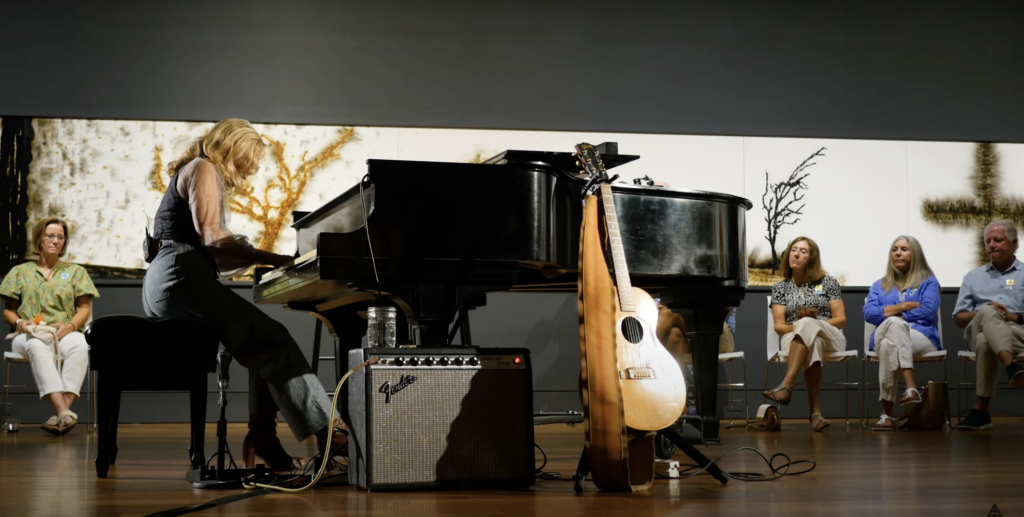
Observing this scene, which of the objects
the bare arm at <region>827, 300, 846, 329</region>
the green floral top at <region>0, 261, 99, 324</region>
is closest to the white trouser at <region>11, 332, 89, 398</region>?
the green floral top at <region>0, 261, 99, 324</region>

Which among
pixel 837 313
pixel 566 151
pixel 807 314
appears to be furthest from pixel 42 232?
pixel 837 313

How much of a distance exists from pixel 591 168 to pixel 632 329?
1.69 ft

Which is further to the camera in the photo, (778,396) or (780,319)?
(780,319)

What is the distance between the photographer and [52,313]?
5.50 meters

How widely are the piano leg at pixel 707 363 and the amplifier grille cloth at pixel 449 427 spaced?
1.84 m

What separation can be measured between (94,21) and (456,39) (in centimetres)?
253

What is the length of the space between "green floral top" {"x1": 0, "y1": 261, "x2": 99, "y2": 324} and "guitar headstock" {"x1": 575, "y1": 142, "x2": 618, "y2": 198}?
4009 millimetres

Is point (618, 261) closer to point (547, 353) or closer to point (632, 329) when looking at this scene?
point (632, 329)

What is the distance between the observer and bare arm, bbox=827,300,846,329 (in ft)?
18.9

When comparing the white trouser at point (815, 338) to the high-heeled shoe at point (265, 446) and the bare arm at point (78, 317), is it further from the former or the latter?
the bare arm at point (78, 317)

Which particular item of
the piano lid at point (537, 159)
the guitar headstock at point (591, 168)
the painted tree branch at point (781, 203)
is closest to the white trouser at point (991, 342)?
the painted tree branch at point (781, 203)

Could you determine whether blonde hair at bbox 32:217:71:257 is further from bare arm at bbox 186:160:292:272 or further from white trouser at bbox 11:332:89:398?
bare arm at bbox 186:160:292:272

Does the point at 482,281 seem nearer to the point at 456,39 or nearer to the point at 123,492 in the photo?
the point at 123,492

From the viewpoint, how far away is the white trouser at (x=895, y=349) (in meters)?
5.54
